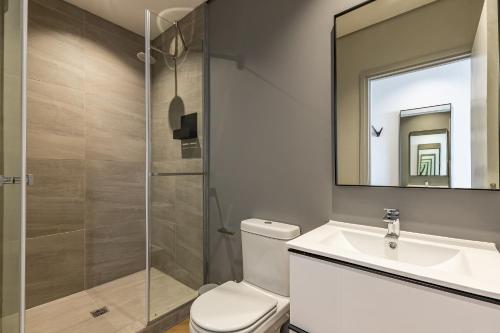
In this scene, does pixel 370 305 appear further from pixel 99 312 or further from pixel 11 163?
pixel 99 312

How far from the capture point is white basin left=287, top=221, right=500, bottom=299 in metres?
0.71

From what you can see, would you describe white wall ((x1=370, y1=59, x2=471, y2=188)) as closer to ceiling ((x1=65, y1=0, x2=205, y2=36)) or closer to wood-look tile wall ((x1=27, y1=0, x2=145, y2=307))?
ceiling ((x1=65, y1=0, x2=205, y2=36))

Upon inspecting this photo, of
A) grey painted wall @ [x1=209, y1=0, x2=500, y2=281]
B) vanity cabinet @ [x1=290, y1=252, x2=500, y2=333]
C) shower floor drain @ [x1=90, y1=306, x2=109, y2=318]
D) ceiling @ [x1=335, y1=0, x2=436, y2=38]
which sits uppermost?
ceiling @ [x1=335, y1=0, x2=436, y2=38]

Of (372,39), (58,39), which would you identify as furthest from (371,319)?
(58,39)

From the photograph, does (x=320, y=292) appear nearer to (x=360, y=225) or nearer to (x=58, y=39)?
(x=360, y=225)

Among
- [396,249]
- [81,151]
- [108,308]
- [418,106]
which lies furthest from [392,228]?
[81,151]

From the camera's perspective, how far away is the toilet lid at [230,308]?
1128 mm

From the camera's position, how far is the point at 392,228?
1110 millimetres

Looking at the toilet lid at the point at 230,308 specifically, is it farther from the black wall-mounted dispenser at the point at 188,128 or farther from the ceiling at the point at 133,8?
the ceiling at the point at 133,8

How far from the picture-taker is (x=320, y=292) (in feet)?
3.08

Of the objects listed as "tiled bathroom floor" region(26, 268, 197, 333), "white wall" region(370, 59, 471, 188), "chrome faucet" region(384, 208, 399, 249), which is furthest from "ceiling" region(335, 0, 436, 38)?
"tiled bathroom floor" region(26, 268, 197, 333)

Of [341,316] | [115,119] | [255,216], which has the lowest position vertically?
[341,316]

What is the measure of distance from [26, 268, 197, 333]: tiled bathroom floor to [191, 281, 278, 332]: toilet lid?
68 cm

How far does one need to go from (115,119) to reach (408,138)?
2.52m
